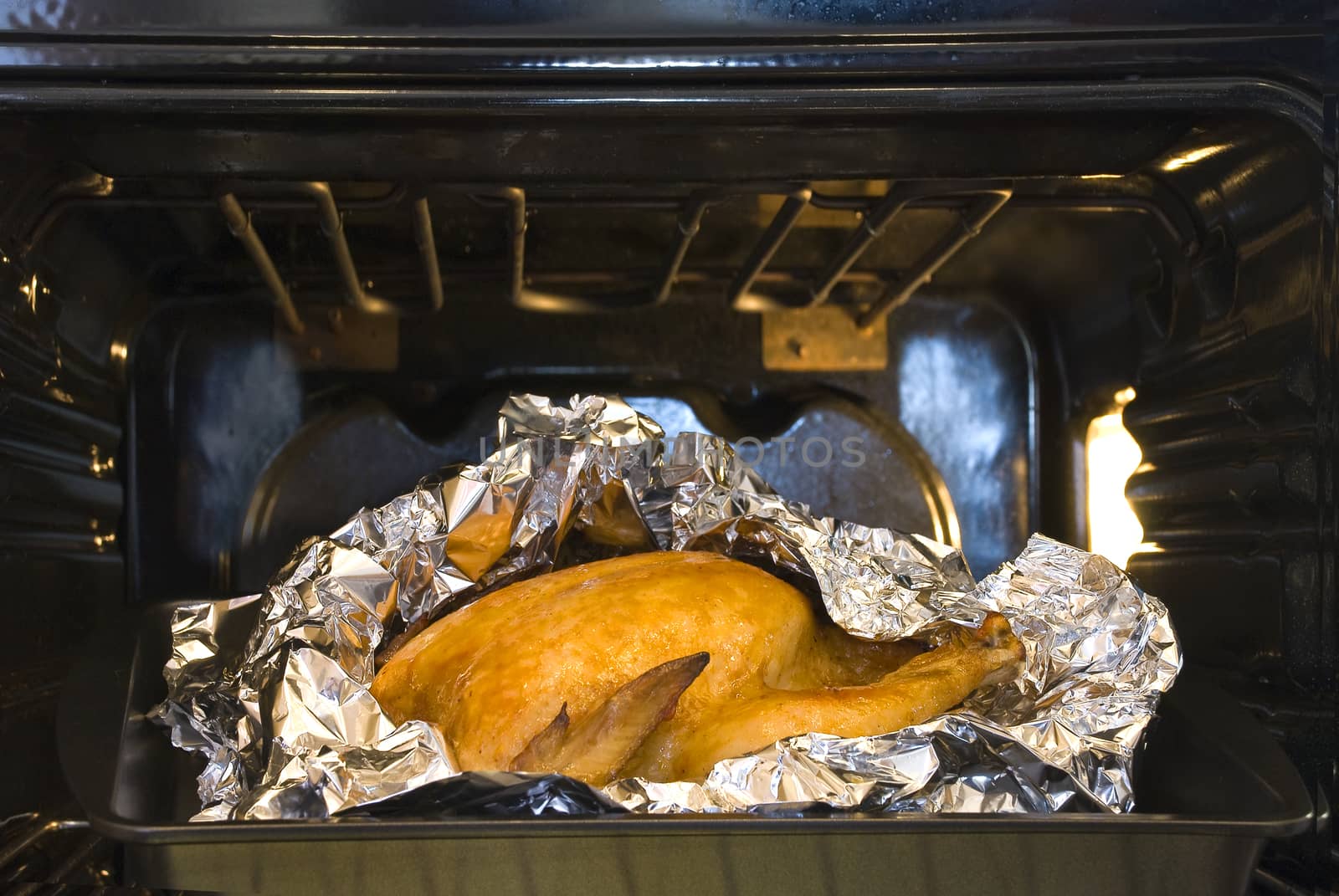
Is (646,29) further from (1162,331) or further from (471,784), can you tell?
(1162,331)

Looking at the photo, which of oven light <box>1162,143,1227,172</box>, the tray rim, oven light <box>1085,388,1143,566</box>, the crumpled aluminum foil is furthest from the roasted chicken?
oven light <box>1162,143,1227,172</box>

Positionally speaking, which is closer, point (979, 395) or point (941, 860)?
point (941, 860)

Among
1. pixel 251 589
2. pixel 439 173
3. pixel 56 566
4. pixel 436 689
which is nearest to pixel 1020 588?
pixel 436 689

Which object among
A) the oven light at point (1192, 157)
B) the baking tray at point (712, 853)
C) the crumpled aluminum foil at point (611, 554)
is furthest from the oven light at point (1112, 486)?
the baking tray at point (712, 853)

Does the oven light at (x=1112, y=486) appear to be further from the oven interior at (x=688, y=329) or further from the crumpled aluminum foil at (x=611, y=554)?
the crumpled aluminum foil at (x=611, y=554)

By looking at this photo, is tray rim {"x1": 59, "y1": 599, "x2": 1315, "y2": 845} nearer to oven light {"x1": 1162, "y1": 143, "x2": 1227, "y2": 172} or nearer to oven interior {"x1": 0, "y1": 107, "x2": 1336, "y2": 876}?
oven interior {"x1": 0, "y1": 107, "x2": 1336, "y2": 876}
